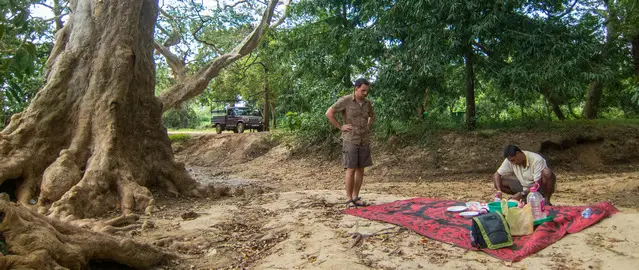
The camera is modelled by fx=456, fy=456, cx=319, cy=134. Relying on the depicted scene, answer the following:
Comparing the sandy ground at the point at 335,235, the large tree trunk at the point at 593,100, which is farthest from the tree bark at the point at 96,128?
the large tree trunk at the point at 593,100

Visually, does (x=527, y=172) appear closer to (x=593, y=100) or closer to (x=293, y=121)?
(x=293, y=121)

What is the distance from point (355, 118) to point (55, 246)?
146 inches

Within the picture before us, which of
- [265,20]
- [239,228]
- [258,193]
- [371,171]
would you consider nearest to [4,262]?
[239,228]

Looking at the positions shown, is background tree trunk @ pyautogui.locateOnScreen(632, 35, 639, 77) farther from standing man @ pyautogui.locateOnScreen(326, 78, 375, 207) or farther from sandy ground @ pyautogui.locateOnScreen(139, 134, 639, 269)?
standing man @ pyautogui.locateOnScreen(326, 78, 375, 207)

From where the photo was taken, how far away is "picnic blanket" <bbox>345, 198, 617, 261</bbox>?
3.95 m

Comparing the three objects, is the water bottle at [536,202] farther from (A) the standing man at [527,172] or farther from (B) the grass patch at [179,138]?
(B) the grass patch at [179,138]

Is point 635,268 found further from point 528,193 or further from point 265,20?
point 265,20

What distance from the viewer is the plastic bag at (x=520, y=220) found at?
4234 mm

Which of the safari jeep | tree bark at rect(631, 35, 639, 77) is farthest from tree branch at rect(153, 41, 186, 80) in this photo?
tree bark at rect(631, 35, 639, 77)

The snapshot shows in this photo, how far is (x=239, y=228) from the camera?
5316mm

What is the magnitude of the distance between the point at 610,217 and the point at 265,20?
484 inches

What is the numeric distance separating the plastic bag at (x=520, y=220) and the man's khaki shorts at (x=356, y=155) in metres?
2.00

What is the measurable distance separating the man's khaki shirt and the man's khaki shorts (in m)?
0.06

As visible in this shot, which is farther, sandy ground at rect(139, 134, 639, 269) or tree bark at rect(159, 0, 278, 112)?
tree bark at rect(159, 0, 278, 112)
